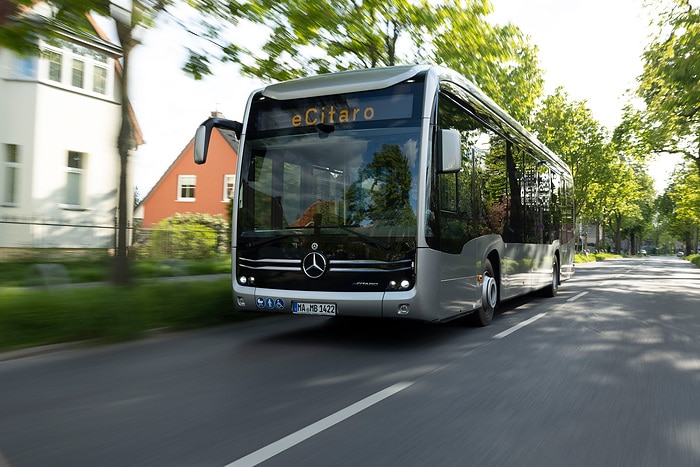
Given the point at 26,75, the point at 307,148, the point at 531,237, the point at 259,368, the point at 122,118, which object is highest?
the point at 26,75

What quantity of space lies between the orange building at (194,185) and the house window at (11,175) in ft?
55.7

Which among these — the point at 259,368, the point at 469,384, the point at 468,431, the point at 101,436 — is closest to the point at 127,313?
the point at 259,368

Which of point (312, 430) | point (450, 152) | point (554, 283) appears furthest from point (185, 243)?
point (312, 430)

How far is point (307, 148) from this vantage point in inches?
284

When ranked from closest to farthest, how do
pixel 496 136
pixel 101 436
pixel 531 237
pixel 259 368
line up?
pixel 101 436, pixel 259 368, pixel 496 136, pixel 531 237

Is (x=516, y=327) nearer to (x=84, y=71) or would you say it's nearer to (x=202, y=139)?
(x=202, y=139)

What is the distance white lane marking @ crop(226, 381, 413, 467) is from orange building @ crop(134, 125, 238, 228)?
31.5 meters

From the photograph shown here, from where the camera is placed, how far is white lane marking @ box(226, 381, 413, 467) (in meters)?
3.44

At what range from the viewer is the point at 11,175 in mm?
18594

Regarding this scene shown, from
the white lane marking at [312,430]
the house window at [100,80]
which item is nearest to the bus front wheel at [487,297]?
the white lane marking at [312,430]

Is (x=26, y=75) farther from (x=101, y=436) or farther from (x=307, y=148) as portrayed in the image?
(x=101, y=436)

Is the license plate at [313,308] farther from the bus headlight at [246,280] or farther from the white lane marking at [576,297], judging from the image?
the white lane marking at [576,297]

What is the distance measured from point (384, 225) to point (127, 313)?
133 inches

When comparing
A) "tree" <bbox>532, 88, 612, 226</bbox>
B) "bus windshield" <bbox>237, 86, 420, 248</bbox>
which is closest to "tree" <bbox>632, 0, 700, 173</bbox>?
"tree" <bbox>532, 88, 612, 226</bbox>
